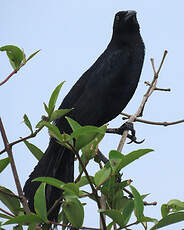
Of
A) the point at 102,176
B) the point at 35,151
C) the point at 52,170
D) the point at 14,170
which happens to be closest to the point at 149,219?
the point at 102,176

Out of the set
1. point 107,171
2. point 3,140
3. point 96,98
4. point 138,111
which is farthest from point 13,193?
point 96,98

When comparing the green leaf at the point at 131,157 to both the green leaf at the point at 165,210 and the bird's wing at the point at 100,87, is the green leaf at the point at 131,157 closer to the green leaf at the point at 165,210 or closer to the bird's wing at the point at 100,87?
the green leaf at the point at 165,210

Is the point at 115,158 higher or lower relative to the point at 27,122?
lower

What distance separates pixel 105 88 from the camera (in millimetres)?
2953

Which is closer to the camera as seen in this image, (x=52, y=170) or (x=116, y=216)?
(x=116, y=216)

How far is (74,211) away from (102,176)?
0.15 metres

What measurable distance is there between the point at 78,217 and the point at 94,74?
→ 1.86m

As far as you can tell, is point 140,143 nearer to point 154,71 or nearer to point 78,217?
point 154,71

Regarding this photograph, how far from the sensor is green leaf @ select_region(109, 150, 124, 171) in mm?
1265

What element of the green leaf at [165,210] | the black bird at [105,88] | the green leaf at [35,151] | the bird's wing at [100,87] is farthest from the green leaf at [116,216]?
the bird's wing at [100,87]

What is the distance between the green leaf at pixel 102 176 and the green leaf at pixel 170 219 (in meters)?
0.23

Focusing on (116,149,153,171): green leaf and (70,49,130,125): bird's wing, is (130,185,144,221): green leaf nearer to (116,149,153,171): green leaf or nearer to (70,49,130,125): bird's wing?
(116,149,153,171): green leaf

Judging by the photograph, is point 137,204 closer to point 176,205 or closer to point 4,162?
point 176,205

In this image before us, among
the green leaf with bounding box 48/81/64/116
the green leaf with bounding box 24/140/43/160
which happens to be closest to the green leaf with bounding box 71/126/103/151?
the green leaf with bounding box 48/81/64/116
